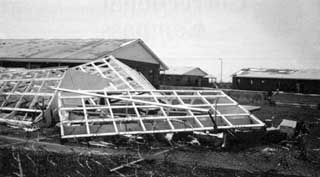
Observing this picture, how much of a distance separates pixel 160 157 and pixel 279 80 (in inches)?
1344

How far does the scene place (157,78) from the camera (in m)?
22.1

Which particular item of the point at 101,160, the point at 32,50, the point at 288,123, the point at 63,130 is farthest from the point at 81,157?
the point at 32,50

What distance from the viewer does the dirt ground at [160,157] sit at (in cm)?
473

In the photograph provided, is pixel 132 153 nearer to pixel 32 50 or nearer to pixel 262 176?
pixel 262 176

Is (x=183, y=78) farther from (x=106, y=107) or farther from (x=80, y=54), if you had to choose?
(x=106, y=107)

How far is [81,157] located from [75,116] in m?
2.79

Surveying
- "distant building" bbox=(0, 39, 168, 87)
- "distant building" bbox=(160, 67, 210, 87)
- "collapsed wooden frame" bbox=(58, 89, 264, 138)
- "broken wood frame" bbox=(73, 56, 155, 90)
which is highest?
"distant building" bbox=(0, 39, 168, 87)

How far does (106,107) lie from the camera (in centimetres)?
788

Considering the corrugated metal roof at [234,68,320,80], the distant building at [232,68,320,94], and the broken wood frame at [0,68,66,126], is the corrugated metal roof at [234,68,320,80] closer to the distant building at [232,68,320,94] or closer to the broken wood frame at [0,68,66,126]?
the distant building at [232,68,320,94]

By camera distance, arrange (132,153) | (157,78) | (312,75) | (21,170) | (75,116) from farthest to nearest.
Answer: (312,75) → (157,78) → (75,116) → (132,153) → (21,170)

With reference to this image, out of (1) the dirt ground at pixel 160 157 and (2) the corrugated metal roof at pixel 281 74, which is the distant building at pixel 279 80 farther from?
(1) the dirt ground at pixel 160 157

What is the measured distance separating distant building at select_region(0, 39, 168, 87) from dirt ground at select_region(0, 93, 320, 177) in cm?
873

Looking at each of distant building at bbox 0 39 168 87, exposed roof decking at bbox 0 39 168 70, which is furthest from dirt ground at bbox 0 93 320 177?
distant building at bbox 0 39 168 87

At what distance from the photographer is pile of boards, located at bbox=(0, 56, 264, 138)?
7.22 meters
